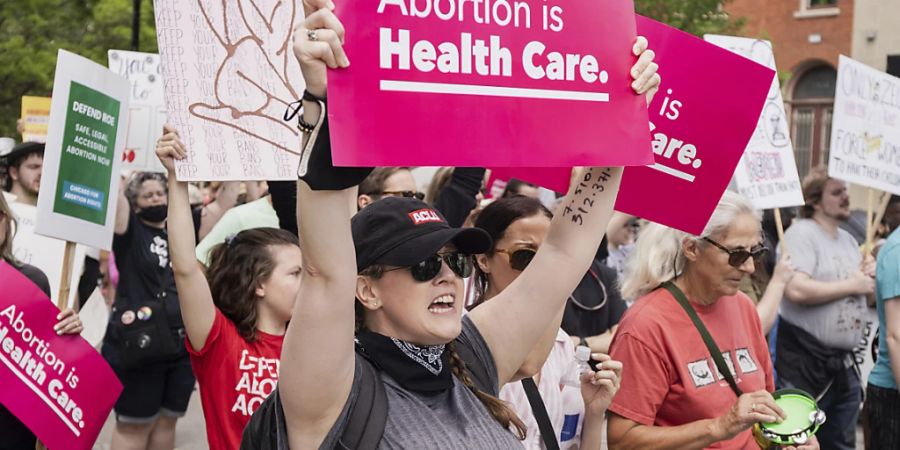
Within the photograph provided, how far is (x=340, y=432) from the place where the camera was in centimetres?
212

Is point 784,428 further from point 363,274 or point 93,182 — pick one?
point 93,182

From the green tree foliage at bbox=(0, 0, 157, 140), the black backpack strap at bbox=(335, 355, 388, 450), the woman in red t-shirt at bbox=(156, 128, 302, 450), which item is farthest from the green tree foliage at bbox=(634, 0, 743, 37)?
the black backpack strap at bbox=(335, 355, 388, 450)

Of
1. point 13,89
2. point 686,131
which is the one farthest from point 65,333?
point 13,89

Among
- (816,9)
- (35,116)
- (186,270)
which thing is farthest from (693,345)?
(816,9)

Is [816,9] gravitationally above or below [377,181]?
above

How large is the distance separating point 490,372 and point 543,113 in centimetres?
67

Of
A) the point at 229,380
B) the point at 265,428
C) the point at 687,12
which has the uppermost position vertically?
the point at 687,12

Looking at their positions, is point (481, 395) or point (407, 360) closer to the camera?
point (407, 360)

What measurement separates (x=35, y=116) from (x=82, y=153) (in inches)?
196

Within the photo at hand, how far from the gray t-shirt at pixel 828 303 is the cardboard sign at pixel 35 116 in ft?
19.7

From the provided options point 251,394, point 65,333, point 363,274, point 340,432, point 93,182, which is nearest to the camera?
point 340,432

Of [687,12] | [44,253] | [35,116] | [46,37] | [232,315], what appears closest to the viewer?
[232,315]

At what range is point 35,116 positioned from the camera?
899 centimetres

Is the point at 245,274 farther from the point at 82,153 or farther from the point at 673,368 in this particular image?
the point at 673,368
